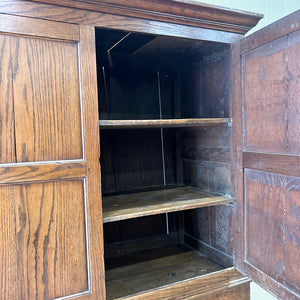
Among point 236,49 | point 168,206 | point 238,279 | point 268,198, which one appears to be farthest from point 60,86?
point 238,279

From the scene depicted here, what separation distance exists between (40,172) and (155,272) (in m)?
0.89

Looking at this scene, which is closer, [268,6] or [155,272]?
[155,272]

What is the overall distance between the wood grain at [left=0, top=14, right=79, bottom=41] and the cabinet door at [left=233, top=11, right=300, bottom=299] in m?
0.75

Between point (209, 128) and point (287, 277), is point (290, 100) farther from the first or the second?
point (287, 277)

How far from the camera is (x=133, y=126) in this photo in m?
1.26

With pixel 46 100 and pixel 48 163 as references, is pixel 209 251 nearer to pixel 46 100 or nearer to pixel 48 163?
pixel 48 163

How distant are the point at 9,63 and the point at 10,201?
0.48 metres

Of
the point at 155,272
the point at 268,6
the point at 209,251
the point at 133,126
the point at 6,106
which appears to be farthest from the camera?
the point at 268,6

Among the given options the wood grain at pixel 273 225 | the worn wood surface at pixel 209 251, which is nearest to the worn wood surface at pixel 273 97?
the wood grain at pixel 273 225

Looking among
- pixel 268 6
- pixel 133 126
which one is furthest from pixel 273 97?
A: pixel 268 6

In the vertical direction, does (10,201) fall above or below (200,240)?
above

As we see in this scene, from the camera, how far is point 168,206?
126cm

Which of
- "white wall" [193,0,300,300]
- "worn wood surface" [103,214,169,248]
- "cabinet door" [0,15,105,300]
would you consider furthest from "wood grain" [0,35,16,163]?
"white wall" [193,0,300,300]

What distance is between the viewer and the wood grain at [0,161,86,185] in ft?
3.00
